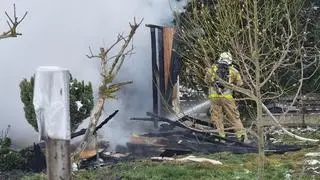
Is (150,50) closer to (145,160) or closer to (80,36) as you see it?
(80,36)

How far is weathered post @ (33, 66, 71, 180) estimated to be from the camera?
426 cm

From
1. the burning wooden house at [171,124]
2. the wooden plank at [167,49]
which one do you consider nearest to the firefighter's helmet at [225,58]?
the burning wooden house at [171,124]

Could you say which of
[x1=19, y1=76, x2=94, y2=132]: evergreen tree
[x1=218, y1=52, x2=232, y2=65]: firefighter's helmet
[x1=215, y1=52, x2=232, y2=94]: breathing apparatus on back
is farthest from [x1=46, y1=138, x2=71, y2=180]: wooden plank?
[x1=19, y1=76, x2=94, y2=132]: evergreen tree

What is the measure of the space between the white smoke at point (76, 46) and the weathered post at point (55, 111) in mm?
7912

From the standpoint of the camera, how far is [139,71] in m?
14.5

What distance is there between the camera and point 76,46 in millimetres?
13625

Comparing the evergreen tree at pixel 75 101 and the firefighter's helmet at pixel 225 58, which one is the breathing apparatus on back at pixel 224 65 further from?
the evergreen tree at pixel 75 101

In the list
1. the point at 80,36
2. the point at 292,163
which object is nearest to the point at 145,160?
the point at 292,163

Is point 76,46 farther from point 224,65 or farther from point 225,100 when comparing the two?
point 224,65

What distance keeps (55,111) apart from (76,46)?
9483 mm

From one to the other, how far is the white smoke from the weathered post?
312 inches

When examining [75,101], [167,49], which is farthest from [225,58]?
[167,49]

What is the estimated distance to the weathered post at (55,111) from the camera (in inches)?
168

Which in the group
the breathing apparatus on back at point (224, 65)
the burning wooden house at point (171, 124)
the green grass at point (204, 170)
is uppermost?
the breathing apparatus on back at point (224, 65)
